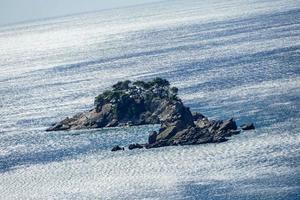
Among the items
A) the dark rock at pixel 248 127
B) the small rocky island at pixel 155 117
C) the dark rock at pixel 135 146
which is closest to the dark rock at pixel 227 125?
the small rocky island at pixel 155 117

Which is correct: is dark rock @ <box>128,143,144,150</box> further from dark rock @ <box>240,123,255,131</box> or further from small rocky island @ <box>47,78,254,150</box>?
dark rock @ <box>240,123,255,131</box>

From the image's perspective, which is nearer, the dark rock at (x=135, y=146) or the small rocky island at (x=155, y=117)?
the small rocky island at (x=155, y=117)

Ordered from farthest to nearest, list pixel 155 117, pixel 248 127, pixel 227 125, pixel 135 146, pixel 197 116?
pixel 155 117, pixel 197 116, pixel 248 127, pixel 135 146, pixel 227 125

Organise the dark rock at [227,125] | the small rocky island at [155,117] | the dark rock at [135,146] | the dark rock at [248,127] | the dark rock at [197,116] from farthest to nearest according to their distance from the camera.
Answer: the dark rock at [197,116] → the dark rock at [248,127] → the dark rock at [135,146] → the dark rock at [227,125] → the small rocky island at [155,117]

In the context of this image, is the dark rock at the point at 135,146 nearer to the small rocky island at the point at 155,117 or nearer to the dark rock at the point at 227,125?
the small rocky island at the point at 155,117

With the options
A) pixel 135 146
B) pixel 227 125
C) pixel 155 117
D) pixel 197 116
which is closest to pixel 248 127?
pixel 227 125

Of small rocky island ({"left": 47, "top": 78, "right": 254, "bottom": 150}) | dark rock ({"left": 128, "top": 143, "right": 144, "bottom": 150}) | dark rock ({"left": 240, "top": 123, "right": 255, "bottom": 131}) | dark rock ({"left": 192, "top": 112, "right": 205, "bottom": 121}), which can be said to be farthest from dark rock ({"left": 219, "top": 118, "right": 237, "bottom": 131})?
dark rock ({"left": 128, "top": 143, "right": 144, "bottom": 150})

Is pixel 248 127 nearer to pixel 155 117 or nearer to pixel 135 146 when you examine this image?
pixel 135 146

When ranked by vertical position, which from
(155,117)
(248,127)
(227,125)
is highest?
(155,117)
